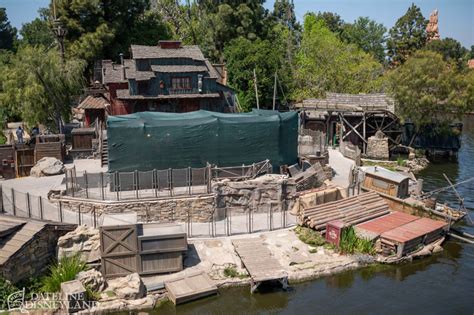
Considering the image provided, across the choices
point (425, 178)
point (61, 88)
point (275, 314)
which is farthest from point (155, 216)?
point (425, 178)

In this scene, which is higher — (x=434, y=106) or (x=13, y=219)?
(x=434, y=106)

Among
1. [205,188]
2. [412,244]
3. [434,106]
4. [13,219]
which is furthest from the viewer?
[434,106]

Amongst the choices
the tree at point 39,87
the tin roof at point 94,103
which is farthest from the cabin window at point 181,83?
the tree at point 39,87

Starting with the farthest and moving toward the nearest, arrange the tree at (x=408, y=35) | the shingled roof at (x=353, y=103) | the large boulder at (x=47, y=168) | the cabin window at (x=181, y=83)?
the tree at (x=408, y=35) → the shingled roof at (x=353, y=103) → the cabin window at (x=181, y=83) → the large boulder at (x=47, y=168)

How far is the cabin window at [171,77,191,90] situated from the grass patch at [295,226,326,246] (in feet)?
66.5

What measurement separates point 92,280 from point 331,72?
1750 inches

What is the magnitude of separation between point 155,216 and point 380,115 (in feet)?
94.1

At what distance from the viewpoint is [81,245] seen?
2053 centimetres

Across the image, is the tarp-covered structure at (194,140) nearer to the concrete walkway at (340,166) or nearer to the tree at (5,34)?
the concrete walkway at (340,166)

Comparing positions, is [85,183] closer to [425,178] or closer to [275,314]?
[275,314]

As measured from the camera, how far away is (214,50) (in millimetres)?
61562

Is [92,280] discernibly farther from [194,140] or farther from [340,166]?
[340,166]

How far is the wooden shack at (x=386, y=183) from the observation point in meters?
27.9

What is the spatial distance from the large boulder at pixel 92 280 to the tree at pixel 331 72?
4186 centimetres
